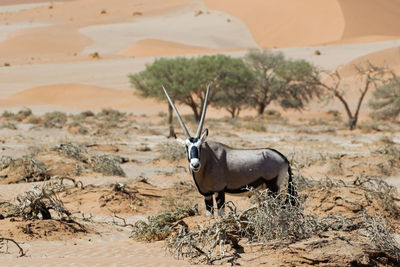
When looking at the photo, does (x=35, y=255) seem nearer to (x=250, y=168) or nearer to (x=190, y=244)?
(x=190, y=244)

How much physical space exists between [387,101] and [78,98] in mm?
27024

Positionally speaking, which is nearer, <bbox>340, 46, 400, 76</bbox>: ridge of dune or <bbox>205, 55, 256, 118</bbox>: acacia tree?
<bbox>205, 55, 256, 118</bbox>: acacia tree

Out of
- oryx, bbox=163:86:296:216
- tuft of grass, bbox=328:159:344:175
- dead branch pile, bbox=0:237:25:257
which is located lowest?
tuft of grass, bbox=328:159:344:175

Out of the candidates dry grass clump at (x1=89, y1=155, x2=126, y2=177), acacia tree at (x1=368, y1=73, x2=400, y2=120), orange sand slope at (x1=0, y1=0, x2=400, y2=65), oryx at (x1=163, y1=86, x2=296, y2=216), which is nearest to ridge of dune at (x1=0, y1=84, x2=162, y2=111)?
orange sand slope at (x1=0, y1=0, x2=400, y2=65)

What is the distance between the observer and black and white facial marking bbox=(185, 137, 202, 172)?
24.5 feet

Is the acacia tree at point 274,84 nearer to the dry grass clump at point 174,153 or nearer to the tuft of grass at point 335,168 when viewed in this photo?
the dry grass clump at point 174,153

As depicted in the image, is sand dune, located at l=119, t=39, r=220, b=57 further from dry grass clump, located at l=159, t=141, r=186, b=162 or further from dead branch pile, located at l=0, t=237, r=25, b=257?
dead branch pile, located at l=0, t=237, r=25, b=257

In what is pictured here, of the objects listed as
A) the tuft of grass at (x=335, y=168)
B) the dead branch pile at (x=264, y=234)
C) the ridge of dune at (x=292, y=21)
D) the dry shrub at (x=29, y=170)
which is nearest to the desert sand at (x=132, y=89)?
the tuft of grass at (x=335, y=168)

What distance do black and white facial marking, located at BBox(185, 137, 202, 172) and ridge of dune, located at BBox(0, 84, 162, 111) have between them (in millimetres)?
43720

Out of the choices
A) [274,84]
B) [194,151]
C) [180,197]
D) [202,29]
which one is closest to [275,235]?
[194,151]

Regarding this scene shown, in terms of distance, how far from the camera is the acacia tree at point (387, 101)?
3478cm

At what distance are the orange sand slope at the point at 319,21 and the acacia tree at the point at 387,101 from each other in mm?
41521

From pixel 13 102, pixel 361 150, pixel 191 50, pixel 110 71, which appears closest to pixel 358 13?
pixel 191 50

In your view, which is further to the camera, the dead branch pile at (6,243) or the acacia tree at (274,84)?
the acacia tree at (274,84)
